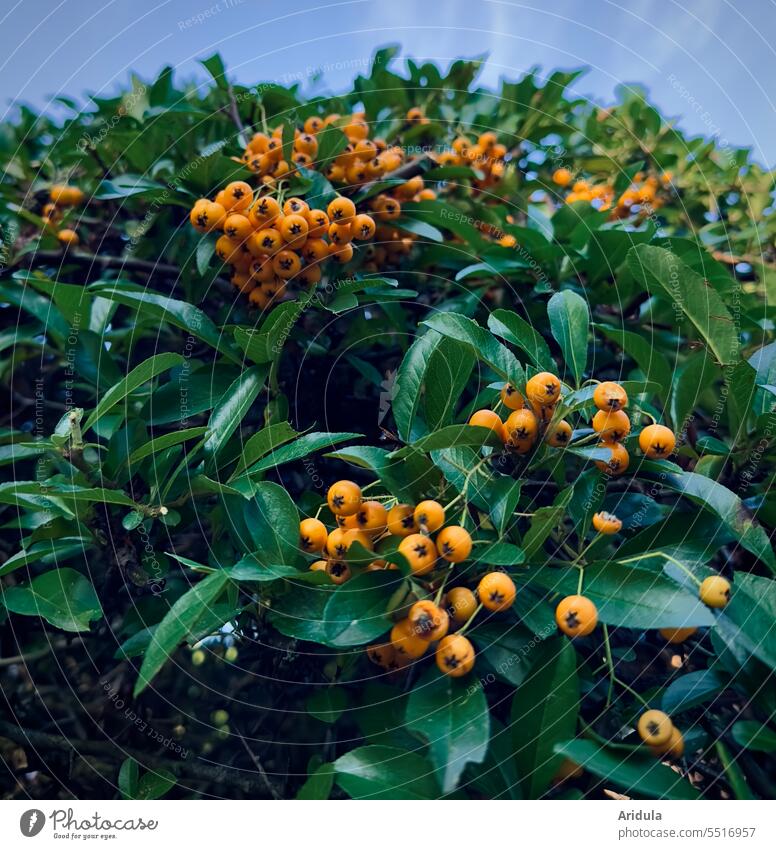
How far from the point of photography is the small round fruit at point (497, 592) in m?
0.98

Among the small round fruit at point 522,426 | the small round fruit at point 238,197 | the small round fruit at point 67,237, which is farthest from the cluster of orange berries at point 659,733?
the small round fruit at point 67,237

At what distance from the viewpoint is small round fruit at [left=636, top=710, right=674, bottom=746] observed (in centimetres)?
99

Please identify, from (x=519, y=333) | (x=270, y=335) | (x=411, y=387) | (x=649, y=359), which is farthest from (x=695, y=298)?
(x=270, y=335)

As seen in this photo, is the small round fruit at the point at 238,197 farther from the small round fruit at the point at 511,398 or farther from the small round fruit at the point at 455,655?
the small round fruit at the point at 455,655

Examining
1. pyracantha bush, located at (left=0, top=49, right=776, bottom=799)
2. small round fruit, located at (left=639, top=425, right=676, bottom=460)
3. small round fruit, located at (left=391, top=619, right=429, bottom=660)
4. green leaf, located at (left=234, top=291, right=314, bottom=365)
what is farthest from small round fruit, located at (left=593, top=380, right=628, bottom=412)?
green leaf, located at (left=234, top=291, right=314, bottom=365)

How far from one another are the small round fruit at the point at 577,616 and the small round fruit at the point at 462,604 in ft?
0.42

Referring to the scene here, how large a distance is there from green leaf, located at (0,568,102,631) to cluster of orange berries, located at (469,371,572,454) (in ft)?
2.54

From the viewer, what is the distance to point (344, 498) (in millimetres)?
1038

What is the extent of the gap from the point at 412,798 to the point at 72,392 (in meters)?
1.20

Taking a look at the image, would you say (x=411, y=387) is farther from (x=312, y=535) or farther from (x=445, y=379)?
(x=312, y=535)

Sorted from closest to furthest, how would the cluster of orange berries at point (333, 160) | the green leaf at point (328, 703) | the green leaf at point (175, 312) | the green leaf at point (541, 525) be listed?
1. the green leaf at point (541, 525)
2. the green leaf at point (328, 703)
3. the green leaf at point (175, 312)
4. the cluster of orange berries at point (333, 160)

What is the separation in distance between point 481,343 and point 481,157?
1.17 metres

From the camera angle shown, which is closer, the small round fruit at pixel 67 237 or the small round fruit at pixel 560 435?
the small round fruit at pixel 560 435

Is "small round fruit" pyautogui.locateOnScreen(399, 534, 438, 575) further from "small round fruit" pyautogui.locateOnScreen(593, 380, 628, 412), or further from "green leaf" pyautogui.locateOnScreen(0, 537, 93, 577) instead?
"green leaf" pyautogui.locateOnScreen(0, 537, 93, 577)
